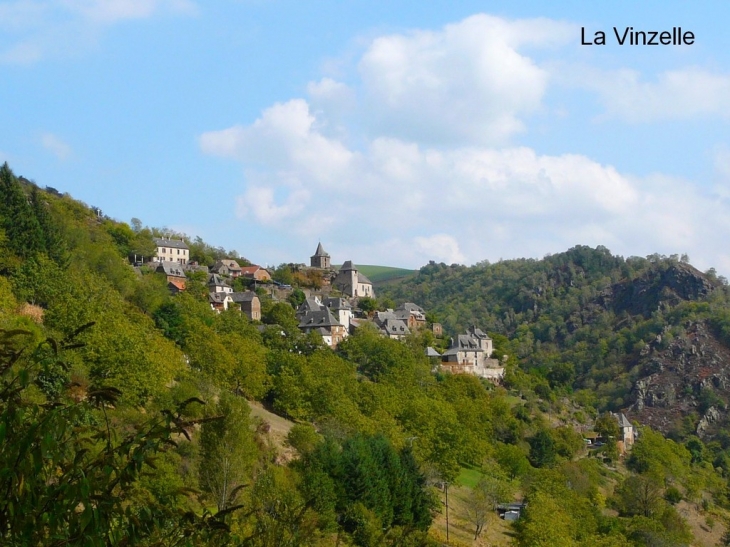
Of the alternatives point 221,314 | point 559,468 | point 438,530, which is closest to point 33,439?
point 438,530

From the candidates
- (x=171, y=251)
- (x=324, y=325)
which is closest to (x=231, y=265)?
(x=171, y=251)

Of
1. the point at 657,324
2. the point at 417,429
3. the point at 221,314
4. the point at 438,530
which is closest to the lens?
the point at 438,530

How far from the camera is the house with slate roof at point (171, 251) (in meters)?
114

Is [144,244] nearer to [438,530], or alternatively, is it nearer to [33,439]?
[438,530]

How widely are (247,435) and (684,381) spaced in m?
136

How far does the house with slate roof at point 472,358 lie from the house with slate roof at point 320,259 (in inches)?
1096

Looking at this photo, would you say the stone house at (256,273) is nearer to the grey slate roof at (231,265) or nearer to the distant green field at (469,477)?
the grey slate roof at (231,265)

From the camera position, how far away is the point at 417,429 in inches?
2800

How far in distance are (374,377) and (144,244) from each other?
125ft

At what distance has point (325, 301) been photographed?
10800cm

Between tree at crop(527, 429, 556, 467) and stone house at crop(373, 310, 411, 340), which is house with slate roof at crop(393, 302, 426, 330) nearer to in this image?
stone house at crop(373, 310, 411, 340)

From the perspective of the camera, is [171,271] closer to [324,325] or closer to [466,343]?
[324,325]

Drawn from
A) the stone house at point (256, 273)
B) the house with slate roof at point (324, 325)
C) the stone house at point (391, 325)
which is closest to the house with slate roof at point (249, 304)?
the house with slate roof at point (324, 325)

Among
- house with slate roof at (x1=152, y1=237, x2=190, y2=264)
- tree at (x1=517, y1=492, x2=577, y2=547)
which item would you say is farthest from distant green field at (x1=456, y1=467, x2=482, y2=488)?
house with slate roof at (x1=152, y1=237, x2=190, y2=264)
